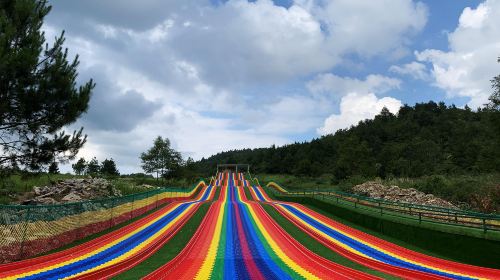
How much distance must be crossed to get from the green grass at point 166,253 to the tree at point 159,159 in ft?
143

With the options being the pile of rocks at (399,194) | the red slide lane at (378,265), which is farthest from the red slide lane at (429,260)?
the pile of rocks at (399,194)

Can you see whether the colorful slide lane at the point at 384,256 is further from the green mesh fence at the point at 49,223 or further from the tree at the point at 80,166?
the tree at the point at 80,166

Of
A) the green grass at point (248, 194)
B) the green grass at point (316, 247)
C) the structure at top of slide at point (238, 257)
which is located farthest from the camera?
the green grass at point (248, 194)

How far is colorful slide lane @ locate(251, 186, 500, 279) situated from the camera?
12.8 meters

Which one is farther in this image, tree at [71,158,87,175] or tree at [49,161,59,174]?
tree at [71,158,87,175]

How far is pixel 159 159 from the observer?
70.3 meters

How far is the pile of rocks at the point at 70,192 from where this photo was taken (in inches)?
1025

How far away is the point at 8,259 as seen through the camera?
13633 mm

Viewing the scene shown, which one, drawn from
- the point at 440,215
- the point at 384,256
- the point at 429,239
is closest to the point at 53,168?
the point at 384,256

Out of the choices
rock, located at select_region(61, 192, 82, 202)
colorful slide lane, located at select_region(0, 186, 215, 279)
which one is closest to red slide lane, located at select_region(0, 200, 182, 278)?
colorful slide lane, located at select_region(0, 186, 215, 279)

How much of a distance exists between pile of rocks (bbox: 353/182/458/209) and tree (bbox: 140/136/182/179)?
37822 mm

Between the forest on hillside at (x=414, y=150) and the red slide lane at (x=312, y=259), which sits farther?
the forest on hillside at (x=414, y=150)

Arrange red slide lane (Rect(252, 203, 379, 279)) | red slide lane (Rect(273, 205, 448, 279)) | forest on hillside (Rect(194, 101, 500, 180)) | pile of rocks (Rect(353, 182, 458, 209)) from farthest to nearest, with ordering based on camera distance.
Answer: forest on hillside (Rect(194, 101, 500, 180)) → pile of rocks (Rect(353, 182, 458, 209)) → red slide lane (Rect(252, 203, 379, 279)) → red slide lane (Rect(273, 205, 448, 279))

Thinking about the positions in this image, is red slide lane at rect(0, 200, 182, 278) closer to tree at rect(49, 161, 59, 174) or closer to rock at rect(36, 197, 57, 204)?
tree at rect(49, 161, 59, 174)
